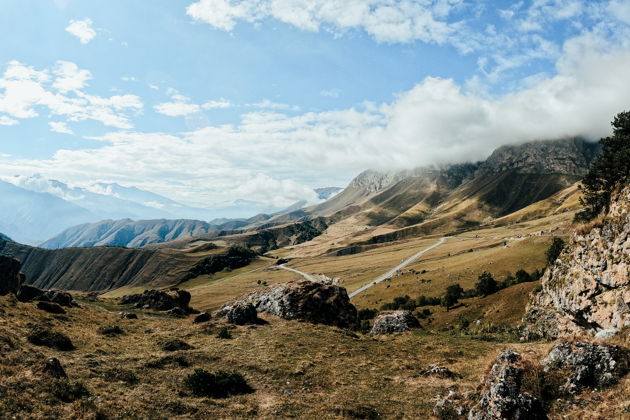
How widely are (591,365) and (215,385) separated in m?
24.2

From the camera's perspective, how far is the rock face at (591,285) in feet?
126

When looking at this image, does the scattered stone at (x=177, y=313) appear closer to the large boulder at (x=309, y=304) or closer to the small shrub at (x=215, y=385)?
the large boulder at (x=309, y=304)

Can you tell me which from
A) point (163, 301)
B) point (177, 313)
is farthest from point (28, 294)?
point (163, 301)

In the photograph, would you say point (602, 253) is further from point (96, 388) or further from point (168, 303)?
point (168, 303)

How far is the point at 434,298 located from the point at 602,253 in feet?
182

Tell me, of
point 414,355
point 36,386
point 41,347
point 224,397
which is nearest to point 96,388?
point 36,386

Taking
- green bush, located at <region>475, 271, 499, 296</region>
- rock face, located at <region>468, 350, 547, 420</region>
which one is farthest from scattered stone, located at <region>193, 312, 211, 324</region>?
green bush, located at <region>475, 271, 499, 296</region>

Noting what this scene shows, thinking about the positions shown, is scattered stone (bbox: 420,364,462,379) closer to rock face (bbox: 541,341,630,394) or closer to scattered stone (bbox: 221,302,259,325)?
rock face (bbox: 541,341,630,394)

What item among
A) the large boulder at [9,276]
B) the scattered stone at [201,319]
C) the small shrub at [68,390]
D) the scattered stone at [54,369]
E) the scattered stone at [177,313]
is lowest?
the scattered stone at [177,313]

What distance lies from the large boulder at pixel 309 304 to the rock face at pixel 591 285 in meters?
26.7

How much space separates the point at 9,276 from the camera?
171 ft

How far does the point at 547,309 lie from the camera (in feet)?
164

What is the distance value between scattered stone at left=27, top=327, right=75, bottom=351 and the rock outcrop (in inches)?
1029

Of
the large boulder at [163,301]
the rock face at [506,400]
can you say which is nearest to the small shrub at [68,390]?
the rock face at [506,400]
